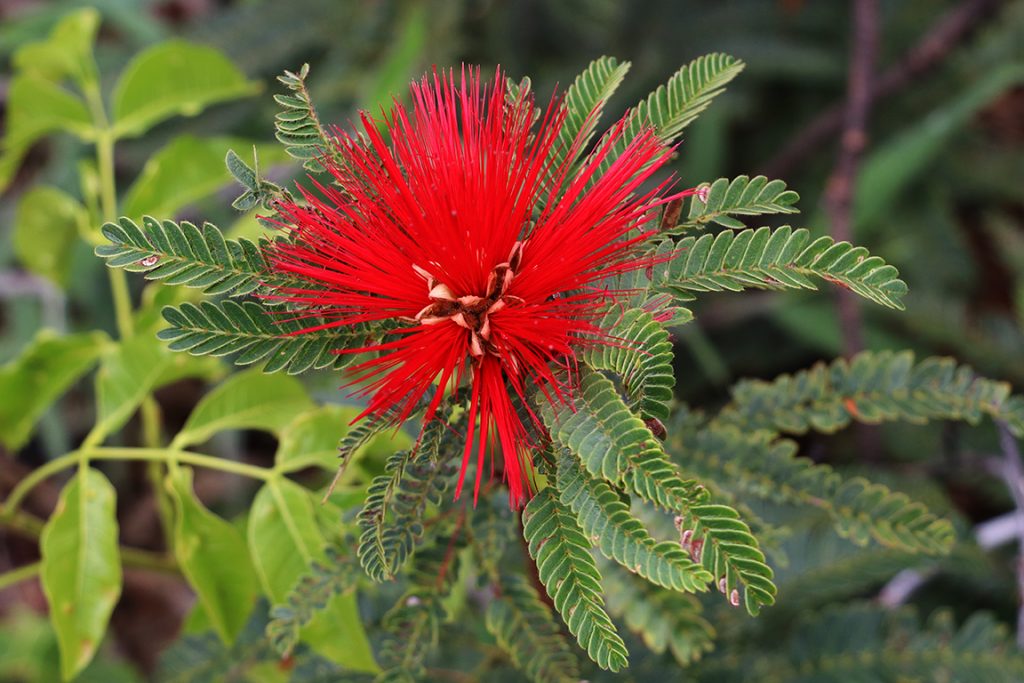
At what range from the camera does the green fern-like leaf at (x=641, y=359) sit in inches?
27.7

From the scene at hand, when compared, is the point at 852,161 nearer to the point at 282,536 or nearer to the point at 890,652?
the point at 890,652

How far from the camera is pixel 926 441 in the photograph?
1.88 meters

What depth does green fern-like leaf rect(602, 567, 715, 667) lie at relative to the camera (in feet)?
3.39

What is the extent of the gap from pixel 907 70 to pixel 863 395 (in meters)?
1.31

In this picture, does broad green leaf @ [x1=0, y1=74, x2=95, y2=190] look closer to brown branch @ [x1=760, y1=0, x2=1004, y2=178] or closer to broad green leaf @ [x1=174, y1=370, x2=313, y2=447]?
broad green leaf @ [x1=174, y1=370, x2=313, y2=447]

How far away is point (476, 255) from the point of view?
77cm

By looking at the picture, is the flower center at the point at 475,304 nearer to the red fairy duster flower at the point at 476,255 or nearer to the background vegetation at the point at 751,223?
the red fairy duster flower at the point at 476,255

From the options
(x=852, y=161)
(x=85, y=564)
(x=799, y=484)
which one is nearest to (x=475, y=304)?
(x=799, y=484)

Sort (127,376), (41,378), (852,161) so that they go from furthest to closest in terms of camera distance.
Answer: (852,161)
(41,378)
(127,376)

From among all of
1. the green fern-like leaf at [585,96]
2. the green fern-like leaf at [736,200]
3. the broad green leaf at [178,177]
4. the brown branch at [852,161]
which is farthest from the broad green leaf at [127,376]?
→ the brown branch at [852,161]

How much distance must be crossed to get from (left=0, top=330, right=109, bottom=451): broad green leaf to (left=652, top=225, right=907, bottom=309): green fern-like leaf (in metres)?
0.84

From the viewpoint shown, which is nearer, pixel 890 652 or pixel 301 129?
pixel 301 129

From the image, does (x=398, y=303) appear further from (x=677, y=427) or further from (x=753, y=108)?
(x=753, y=108)

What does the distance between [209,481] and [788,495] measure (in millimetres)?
1815
